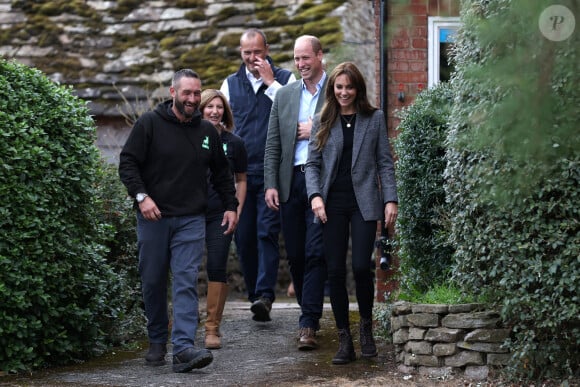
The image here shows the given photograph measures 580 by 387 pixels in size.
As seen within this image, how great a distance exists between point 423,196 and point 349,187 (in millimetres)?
873

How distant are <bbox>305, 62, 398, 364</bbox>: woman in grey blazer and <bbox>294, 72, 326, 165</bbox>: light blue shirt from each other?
0.64 meters

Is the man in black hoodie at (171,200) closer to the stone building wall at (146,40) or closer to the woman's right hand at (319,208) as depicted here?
the woman's right hand at (319,208)

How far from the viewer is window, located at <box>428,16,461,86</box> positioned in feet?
33.9

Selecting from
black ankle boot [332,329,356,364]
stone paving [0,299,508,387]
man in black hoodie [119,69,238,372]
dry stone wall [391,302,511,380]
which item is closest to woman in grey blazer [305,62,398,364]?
black ankle boot [332,329,356,364]

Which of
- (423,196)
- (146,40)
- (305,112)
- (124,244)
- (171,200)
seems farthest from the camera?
(146,40)

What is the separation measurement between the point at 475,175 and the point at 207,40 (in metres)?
Answer: 8.29

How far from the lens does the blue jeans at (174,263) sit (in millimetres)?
7465

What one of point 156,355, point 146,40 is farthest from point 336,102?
point 146,40

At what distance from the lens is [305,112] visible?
27.4 feet

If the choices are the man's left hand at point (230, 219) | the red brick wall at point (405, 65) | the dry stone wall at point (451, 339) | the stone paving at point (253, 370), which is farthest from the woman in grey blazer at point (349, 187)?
the red brick wall at point (405, 65)

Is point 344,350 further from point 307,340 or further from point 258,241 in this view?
point 258,241

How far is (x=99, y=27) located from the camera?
14.7m

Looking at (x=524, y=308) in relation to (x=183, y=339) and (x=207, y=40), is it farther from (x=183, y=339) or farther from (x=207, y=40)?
(x=207, y=40)

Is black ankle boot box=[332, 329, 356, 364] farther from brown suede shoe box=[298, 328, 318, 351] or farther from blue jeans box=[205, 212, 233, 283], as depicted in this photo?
blue jeans box=[205, 212, 233, 283]
